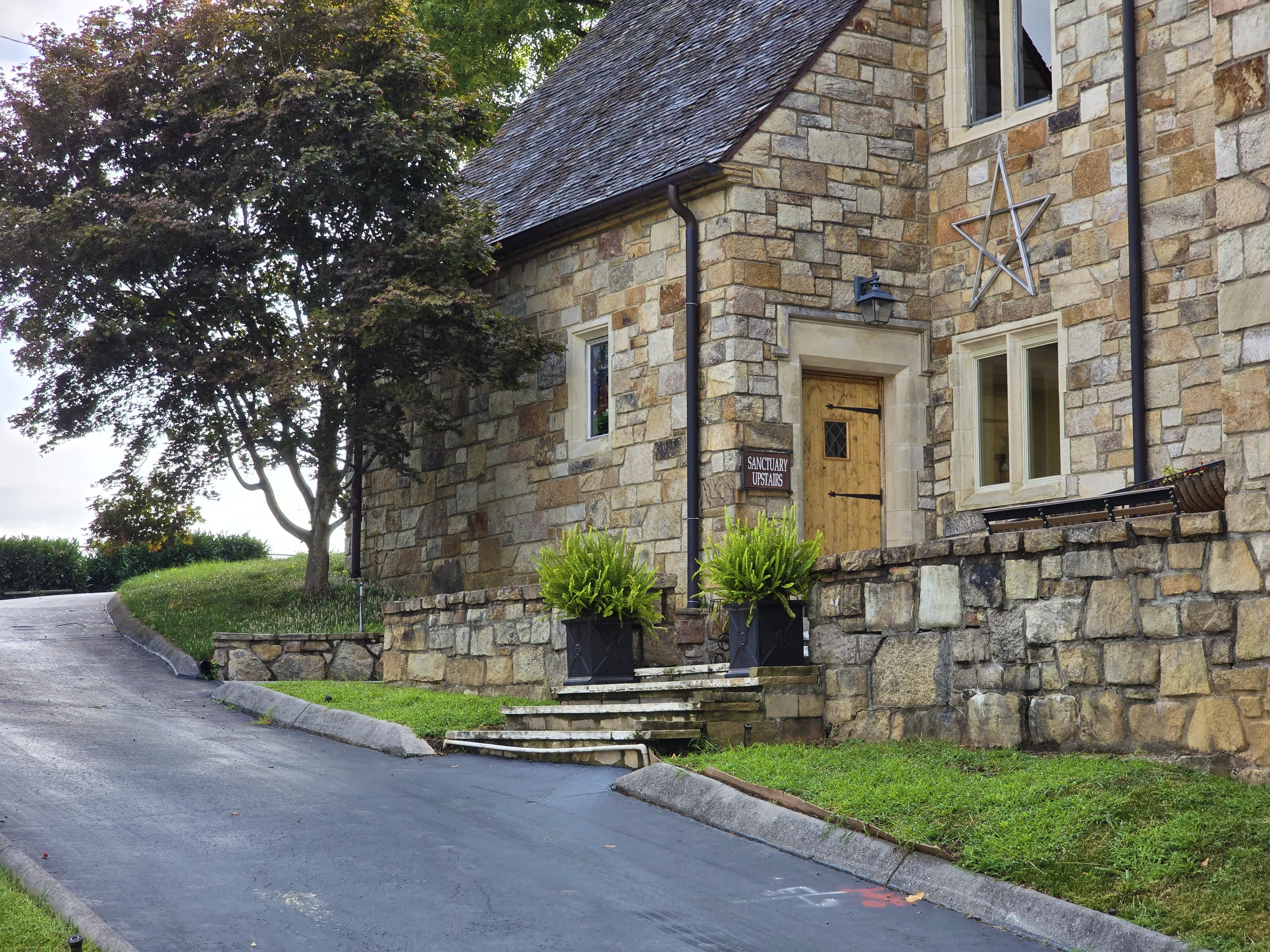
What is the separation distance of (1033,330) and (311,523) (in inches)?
348

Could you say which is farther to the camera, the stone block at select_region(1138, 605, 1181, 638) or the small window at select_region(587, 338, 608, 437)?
the small window at select_region(587, 338, 608, 437)

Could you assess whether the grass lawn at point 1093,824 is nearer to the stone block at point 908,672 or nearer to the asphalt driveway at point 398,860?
the asphalt driveway at point 398,860

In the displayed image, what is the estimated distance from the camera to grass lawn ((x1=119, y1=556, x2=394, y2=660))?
16.2 m

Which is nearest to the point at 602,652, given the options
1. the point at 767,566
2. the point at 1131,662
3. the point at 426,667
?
the point at 767,566

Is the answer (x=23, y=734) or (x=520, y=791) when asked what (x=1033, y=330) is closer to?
(x=520, y=791)

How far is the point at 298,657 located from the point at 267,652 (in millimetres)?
314

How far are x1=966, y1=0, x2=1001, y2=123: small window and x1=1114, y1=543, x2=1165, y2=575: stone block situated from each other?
7.06 m

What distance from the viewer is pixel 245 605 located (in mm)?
17406

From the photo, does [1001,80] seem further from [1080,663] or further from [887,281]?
[1080,663]

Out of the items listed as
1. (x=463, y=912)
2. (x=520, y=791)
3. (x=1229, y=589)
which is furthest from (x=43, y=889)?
(x=1229, y=589)

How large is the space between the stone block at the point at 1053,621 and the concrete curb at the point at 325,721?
174 inches

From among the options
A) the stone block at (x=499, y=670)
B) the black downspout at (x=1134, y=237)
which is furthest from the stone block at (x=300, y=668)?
the black downspout at (x=1134, y=237)

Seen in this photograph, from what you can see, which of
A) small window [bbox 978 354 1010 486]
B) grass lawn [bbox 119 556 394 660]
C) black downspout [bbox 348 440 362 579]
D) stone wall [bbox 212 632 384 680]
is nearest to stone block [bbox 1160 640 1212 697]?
small window [bbox 978 354 1010 486]

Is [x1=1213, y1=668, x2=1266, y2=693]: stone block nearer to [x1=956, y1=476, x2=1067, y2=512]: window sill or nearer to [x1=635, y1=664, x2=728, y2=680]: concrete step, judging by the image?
[x1=635, y1=664, x2=728, y2=680]: concrete step
